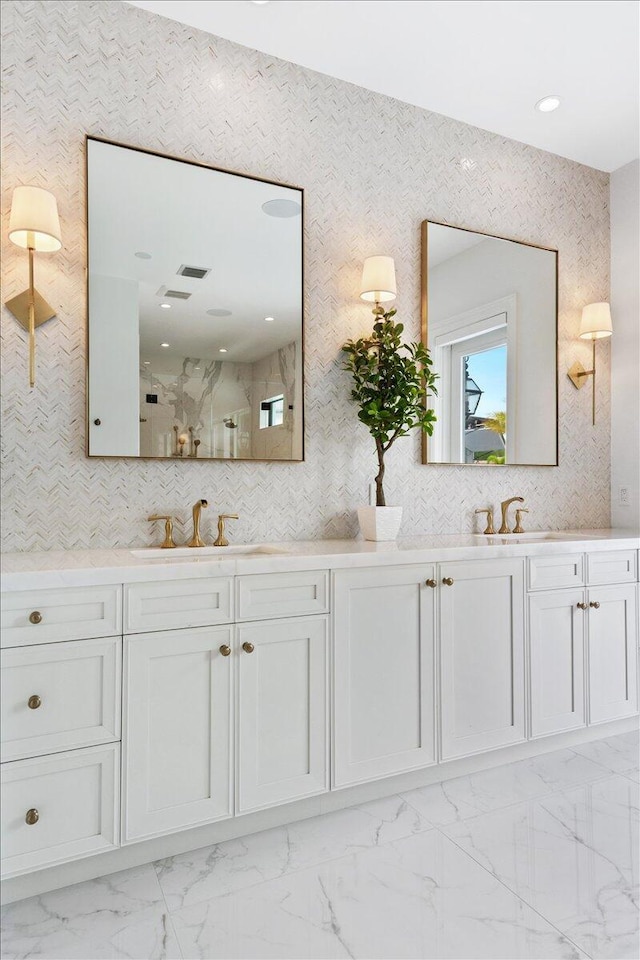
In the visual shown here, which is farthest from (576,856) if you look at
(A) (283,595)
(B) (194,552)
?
(B) (194,552)

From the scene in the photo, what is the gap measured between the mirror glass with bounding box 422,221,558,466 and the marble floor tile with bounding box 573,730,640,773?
51.8 inches

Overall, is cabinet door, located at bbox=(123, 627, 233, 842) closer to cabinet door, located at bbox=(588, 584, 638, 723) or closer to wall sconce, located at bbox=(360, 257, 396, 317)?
wall sconce, located at bbox=(360, 257, 396, 317)

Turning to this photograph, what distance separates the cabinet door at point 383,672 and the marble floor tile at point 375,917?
1.12 ft

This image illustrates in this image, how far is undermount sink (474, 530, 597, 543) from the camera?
8.89 feet

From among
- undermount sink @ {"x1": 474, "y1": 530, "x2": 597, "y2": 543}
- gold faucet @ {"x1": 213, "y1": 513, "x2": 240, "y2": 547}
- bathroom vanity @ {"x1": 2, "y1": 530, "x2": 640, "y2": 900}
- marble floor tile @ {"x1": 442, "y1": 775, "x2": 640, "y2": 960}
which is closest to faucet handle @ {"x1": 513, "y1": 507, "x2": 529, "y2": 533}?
undermount sink @ {"x1": 474, "y1": 530, "x2": 597, "y2": 543}

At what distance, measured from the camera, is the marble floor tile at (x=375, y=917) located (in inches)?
58.4

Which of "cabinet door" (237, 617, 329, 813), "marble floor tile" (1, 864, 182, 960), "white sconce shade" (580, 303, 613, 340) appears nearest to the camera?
"marble floor tile" (1, 864, 182, 960)

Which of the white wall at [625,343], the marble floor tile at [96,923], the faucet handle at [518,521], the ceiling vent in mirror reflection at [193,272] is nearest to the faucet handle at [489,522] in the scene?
the faucet handle at [518,521]

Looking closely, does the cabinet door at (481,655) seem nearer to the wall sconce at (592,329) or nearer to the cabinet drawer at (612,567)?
the cabinet drawer at (612,567)

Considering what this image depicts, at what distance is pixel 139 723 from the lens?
174 centimetres

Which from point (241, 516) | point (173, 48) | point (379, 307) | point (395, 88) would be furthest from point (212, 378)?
point (395, 88)

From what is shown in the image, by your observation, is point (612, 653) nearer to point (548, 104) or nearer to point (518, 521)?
point (518, 521)

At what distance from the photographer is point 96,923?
1574 millimetres

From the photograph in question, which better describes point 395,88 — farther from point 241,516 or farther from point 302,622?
point 302,622
